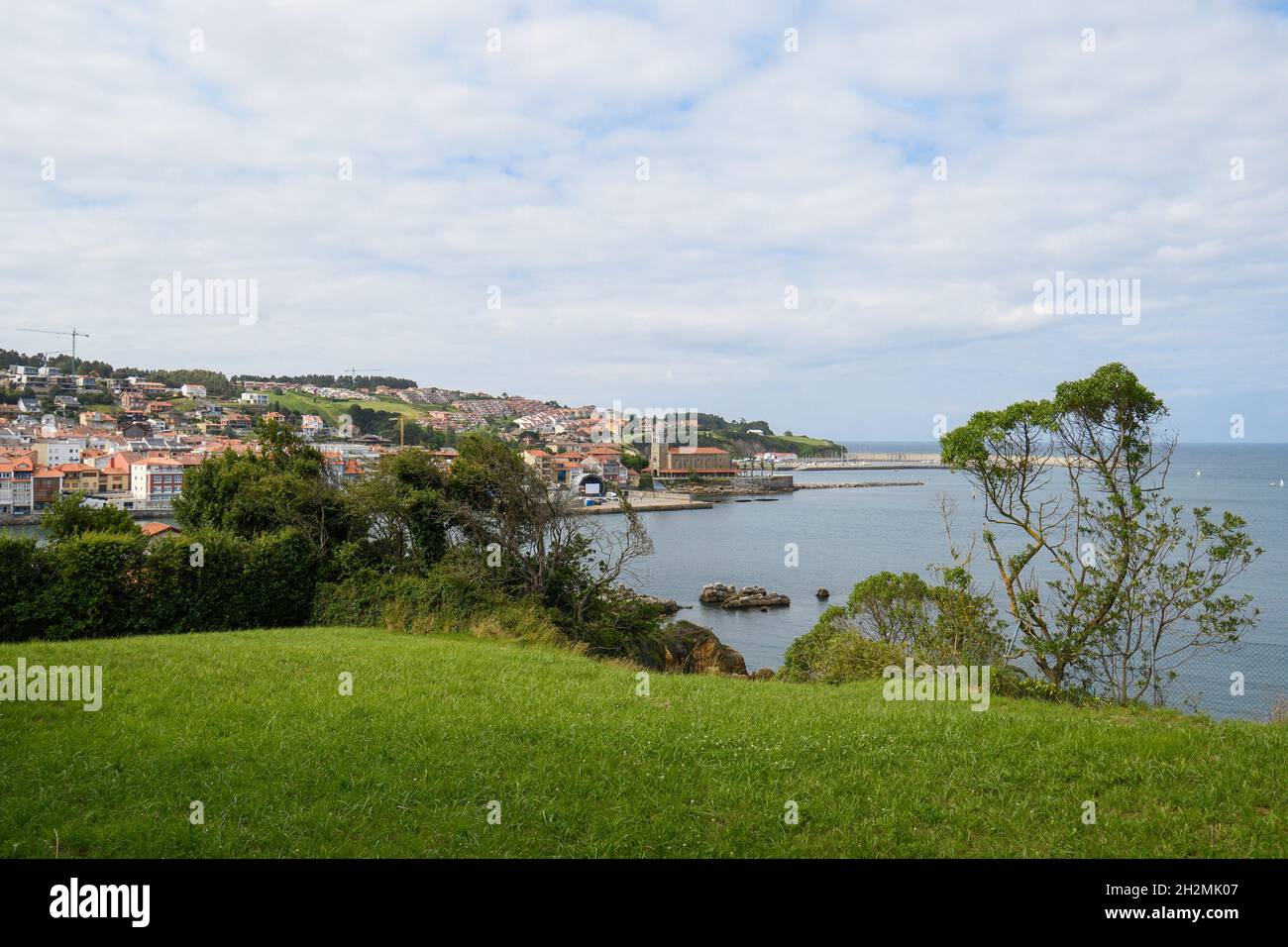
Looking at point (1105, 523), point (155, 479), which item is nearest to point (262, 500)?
point (1105, 523)

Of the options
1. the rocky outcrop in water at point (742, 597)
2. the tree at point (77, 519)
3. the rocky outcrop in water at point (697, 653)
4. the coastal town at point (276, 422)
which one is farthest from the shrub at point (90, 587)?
the rocky outcrop in water at point (742, 597)

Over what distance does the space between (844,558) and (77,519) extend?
42785mm

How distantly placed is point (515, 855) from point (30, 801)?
3221 mm

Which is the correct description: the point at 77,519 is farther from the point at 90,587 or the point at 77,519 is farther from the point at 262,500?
the point at 262,500

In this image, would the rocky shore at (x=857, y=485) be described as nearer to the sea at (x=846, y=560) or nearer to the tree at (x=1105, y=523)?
the sea at (x=846, y=560)

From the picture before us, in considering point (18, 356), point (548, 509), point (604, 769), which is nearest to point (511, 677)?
point (604, 769)

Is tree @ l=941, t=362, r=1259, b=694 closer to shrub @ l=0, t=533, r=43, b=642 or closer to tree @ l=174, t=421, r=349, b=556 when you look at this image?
tree @ l=174, t=421, r=349, b=556

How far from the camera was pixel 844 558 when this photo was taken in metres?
50.6

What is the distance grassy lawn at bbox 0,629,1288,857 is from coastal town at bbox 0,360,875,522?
10.3 metres

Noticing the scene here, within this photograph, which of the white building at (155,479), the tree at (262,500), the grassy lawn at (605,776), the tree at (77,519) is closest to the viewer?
the grassy lawn at (605,776)

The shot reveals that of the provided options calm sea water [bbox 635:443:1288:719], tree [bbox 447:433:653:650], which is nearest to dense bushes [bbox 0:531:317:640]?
tree [bbox 447:433:653:650]

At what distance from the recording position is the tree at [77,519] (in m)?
14.3

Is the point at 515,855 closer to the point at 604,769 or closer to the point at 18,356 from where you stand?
the point at 604,769

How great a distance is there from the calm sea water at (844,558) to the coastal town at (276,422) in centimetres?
767
